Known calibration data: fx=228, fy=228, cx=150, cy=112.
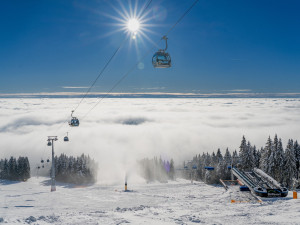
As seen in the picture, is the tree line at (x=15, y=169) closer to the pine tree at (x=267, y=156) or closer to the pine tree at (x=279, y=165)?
the pine tree at (x=267, y=156)

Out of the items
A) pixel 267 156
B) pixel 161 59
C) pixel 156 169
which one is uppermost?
pixel 161 59

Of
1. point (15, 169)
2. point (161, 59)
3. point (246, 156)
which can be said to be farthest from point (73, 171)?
point (161, 59)

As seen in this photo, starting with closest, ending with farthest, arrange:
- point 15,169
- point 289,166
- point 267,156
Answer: point 289,166 → point 267,156 → point 15,169

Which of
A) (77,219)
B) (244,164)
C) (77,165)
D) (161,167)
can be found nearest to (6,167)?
(77,165)

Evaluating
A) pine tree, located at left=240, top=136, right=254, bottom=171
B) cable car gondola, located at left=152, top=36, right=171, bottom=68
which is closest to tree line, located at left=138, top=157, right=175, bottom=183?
pine tree, located at left=240, top=136, right=254, bottom=171

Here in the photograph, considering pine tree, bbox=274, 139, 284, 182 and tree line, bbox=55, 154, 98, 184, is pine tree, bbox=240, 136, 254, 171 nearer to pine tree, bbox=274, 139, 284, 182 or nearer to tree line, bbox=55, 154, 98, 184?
pine tree, bbox=274, 139, 284, 182

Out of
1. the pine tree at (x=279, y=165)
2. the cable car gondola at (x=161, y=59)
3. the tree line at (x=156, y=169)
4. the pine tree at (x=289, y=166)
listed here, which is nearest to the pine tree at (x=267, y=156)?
the pine tree at (x=279, y=165)

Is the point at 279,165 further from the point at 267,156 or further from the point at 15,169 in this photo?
the point at 15,169
